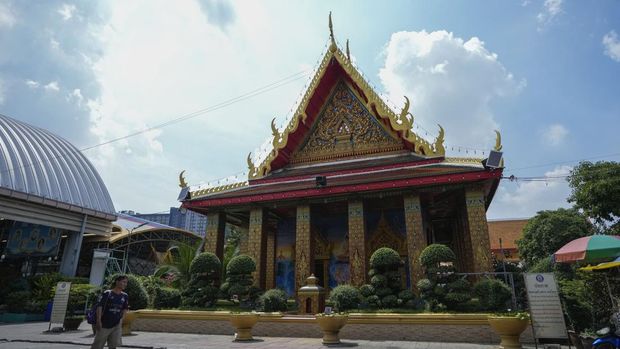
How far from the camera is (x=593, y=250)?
763 centimetres

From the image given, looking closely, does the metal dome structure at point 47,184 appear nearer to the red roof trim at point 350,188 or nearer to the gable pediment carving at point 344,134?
the red roof trim at point 350,188

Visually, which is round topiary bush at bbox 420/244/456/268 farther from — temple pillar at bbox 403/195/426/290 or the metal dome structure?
the metal dome structure

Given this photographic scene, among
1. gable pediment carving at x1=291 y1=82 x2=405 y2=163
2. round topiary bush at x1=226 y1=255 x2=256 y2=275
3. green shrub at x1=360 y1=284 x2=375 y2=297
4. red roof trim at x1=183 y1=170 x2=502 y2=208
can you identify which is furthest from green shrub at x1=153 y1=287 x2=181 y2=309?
gable pediment carving at x1=291 y1=82 x2=405 y2=163

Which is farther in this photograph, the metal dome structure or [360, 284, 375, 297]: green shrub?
the metal dome structure

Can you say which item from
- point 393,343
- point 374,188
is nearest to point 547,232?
point 374,188

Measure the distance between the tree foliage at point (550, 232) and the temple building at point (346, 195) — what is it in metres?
6.93

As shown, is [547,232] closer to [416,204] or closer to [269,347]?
[416,204]

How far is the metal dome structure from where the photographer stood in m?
18.8

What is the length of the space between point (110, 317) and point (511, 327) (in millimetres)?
7368

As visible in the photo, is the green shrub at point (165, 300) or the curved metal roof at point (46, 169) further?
the curved metal roof at point (46, 169)

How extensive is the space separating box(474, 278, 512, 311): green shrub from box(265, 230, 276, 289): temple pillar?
9087 millimetres

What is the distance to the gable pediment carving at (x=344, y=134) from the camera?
16.9 m

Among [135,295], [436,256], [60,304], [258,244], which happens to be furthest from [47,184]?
[436,256]

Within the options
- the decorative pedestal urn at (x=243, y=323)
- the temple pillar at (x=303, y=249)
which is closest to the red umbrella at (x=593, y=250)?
the decorative pedestal urn at (x=243, y=323)
